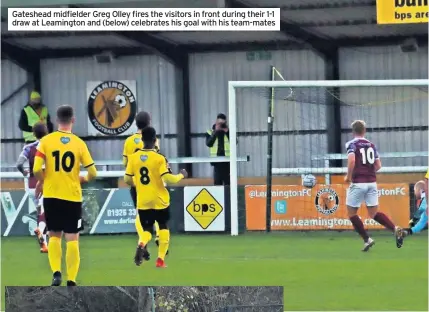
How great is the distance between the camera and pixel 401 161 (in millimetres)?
26391

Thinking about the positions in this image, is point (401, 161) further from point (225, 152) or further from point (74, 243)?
point (74, 243)

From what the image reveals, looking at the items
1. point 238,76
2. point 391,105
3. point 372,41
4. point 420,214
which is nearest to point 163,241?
point 420,214

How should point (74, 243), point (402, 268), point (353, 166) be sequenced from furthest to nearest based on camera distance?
point (353, 166) < point (402, 268) < point (74, 243)

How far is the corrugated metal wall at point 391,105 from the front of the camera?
2698cm

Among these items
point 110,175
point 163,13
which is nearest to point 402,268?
point 163,13

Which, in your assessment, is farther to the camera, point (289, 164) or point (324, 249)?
point (289, 164)

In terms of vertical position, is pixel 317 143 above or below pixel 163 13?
below

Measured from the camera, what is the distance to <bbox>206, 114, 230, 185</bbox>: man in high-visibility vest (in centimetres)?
2069

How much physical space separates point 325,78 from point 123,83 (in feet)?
17.8

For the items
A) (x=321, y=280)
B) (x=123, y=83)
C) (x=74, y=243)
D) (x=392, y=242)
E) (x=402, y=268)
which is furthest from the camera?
(x=123, y=83)

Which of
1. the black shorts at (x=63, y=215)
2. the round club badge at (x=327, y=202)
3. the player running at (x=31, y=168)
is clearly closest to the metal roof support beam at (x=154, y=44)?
the round club badge at (x=327, y=202)

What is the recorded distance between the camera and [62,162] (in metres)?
10.5

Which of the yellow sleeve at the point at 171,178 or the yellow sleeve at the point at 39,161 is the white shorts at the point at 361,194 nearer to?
the yellow sleeve at the point at 171,178

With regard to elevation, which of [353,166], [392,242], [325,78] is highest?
[325,78]
